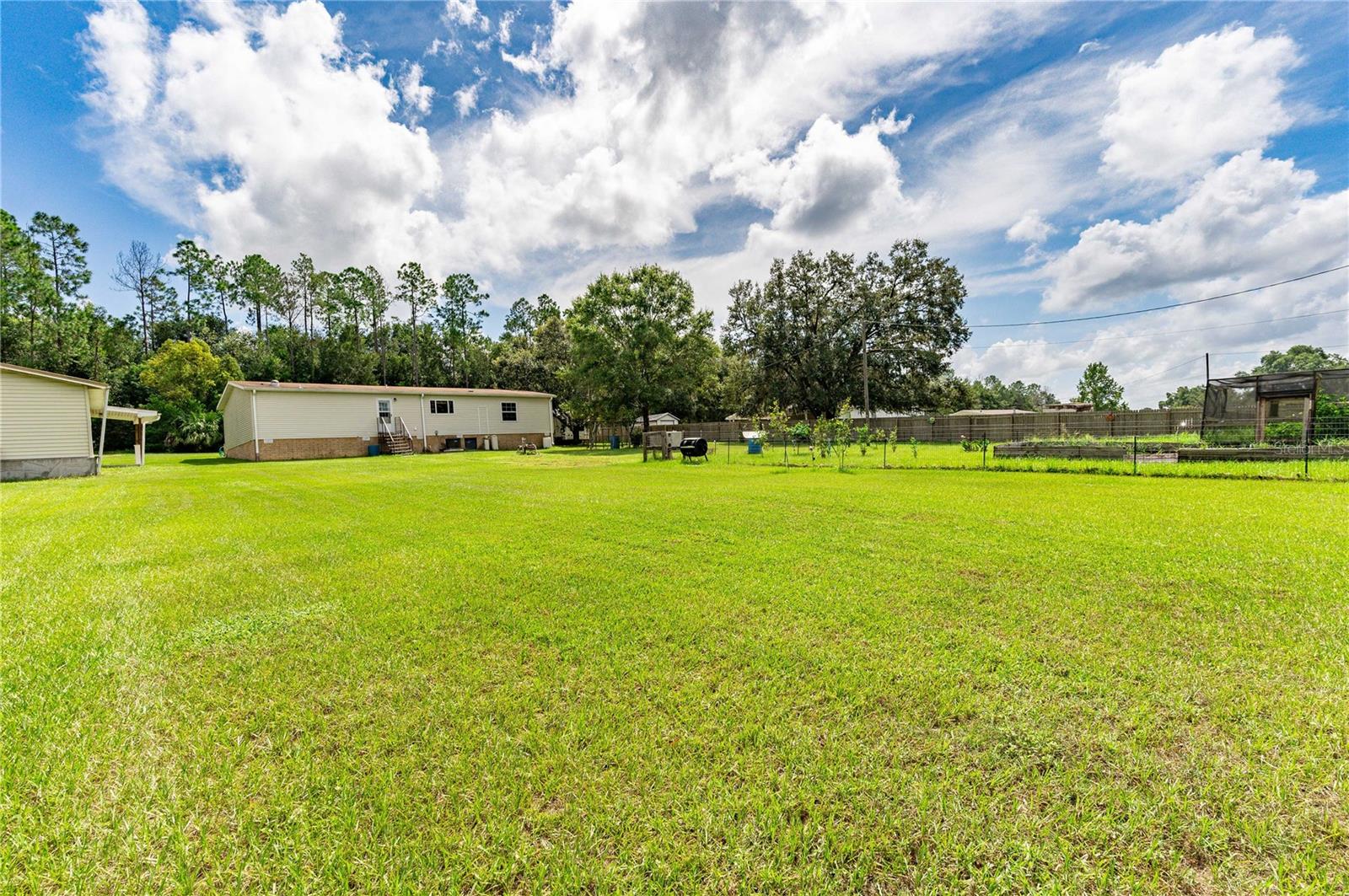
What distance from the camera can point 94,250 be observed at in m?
35.4

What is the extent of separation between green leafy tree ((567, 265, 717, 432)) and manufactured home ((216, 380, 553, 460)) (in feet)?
16.0

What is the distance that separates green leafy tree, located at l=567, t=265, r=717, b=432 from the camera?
29266mm

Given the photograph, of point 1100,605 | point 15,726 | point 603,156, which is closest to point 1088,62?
point 603,156

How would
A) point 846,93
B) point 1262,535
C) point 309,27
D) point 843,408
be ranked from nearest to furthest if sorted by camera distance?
point 1262,535
point 309,27
point 846,93
point 843,408

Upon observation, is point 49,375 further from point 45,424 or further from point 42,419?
point 45,424

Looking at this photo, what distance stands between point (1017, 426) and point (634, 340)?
72.0 ft

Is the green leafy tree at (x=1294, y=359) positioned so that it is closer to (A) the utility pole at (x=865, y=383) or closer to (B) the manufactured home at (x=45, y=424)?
(A) the utility pole at (x=865, y=383)

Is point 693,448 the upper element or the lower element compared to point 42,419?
lower

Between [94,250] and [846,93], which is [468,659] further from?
[94,250]

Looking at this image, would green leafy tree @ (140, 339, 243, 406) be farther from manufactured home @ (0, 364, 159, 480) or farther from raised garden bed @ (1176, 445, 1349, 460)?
raised garden bed @ (1176, 445, 1349, 460)

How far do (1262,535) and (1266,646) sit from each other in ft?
11.8

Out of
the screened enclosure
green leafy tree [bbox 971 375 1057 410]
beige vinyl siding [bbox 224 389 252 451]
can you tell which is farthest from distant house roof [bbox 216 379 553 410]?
green leafy tree [bbox 971 375 1057 410]

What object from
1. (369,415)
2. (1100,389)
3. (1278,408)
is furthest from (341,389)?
(1100,389)

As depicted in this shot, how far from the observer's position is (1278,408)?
612 inches
